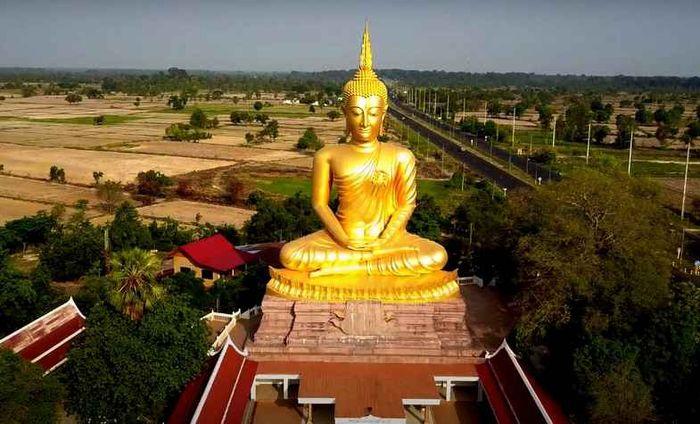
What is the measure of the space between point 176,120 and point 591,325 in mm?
70162

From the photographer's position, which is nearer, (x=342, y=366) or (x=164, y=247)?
(x=342, y=366)

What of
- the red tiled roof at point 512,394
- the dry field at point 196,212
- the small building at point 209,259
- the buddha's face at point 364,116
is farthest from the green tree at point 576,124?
the red tiled roof at point 512,394

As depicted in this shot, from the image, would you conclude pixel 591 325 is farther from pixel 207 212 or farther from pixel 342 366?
pixel 207 212

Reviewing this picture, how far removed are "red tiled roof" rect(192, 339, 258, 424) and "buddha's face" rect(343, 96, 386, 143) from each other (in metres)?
5.20

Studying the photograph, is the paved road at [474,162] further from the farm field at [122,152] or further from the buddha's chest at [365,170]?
the buddha's chest at [365,170]

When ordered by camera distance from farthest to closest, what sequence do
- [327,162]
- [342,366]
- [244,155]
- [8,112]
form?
[8,112], [244,155], [327,162], [342,366]

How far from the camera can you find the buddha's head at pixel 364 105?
46.6ft

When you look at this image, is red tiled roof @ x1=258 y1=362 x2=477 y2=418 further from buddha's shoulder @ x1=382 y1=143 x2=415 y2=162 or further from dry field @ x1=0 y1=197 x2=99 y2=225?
dry field @ x1=0 y1=197 x2=99 y2=225

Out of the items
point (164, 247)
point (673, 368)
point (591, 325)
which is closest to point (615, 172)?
point (591, 325)

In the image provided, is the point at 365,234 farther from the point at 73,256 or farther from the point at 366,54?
the point at 73,256

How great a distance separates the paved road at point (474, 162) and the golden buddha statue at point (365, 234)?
23.9 meters

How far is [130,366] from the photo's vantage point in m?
11.5

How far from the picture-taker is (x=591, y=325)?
13.4m

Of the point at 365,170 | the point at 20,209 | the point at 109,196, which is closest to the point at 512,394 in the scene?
the point at 365,170
